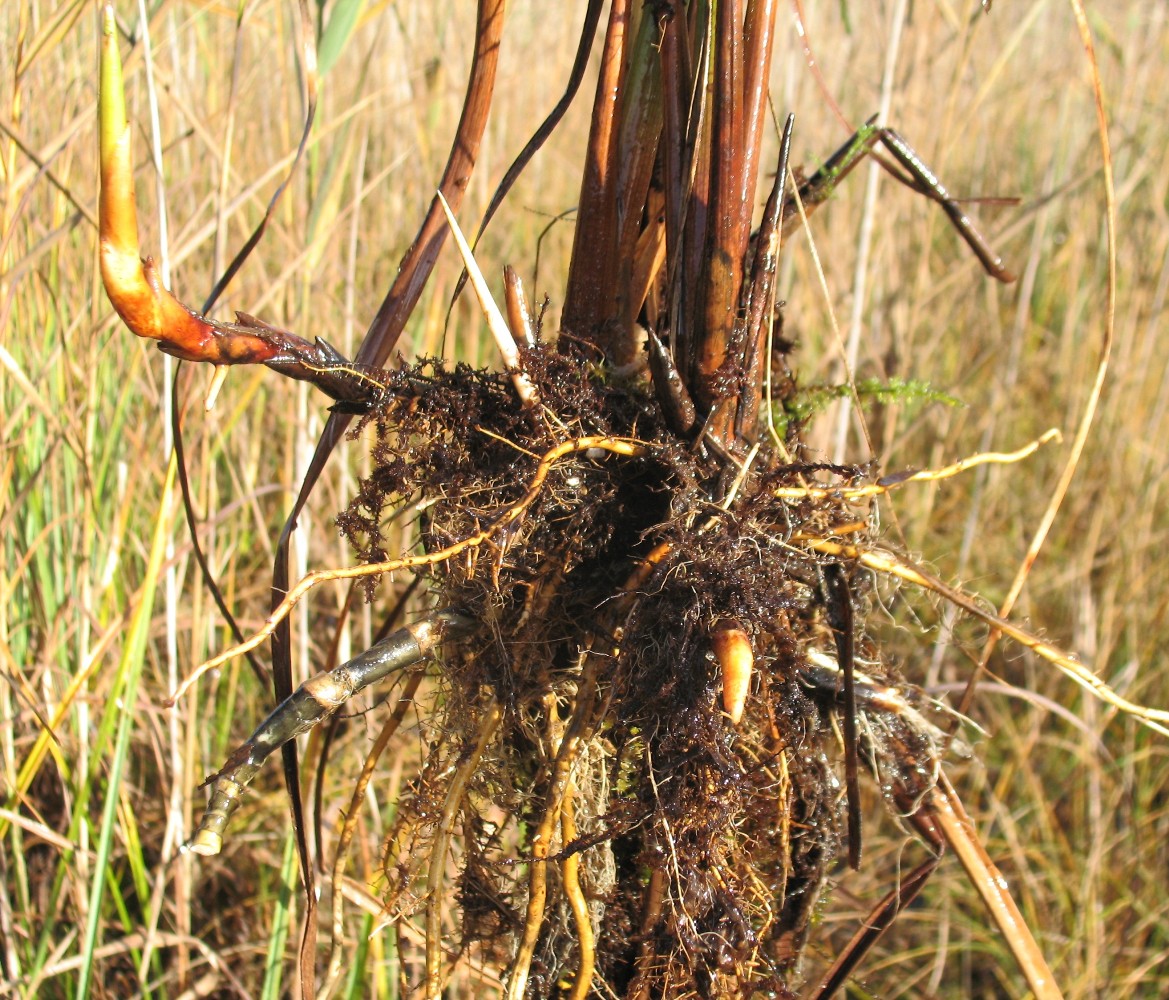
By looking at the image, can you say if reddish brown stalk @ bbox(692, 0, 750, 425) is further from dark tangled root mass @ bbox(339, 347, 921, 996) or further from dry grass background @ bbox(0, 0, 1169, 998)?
dry grass background @ bbox(0, 0, 1169, 998)

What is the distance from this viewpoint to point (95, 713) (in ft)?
3.75

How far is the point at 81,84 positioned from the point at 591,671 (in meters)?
1.01

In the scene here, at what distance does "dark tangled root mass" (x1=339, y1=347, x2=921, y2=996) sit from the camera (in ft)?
1.66

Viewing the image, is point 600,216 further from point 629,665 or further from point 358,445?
point 358,445

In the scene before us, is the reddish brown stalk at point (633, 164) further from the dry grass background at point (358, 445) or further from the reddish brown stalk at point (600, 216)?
the dry grass background at point (358, 445)

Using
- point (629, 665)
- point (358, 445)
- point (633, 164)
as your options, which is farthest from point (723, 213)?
point (358, 445)

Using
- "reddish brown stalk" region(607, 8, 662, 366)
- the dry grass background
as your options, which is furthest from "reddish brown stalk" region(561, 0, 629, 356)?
the dry grass background

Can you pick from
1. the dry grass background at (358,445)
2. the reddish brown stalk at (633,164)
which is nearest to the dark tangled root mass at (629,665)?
the reddish brown stalk at (633,164)

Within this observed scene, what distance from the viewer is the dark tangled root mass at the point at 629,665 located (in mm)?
506

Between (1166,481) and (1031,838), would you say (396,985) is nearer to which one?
(1031,838)

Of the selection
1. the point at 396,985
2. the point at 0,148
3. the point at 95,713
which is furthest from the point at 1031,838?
the point at 0,148

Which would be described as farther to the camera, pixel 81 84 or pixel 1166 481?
pixel 1166 481

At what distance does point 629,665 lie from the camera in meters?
0.52

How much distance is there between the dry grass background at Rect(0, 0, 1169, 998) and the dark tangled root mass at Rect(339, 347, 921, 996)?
146 mm
